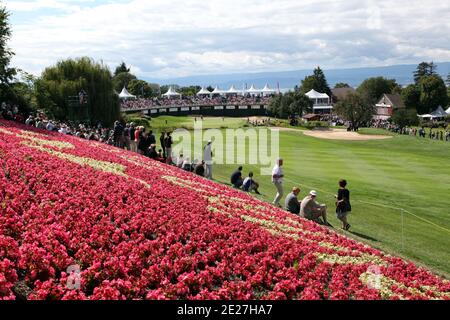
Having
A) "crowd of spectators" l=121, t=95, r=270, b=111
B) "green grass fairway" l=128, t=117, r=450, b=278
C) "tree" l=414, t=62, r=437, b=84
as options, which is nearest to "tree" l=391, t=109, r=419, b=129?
"crowd of spectators" l=121, t=95, r=270, b=111

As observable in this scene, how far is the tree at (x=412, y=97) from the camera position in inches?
4855

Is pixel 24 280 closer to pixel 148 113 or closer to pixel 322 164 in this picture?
pixel 322 164

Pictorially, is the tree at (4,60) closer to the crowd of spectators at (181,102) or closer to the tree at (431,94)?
the crowd of spectators at (181,102)

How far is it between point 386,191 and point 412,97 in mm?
103756

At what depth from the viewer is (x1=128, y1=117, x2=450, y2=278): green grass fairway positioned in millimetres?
17797

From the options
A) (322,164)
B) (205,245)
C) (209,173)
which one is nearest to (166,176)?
(209,173)

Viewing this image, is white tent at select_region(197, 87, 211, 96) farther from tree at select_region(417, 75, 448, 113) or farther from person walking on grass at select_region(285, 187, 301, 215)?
person walking on grass at select_region(285, 187, 301, 215)

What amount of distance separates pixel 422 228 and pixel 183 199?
384 inches

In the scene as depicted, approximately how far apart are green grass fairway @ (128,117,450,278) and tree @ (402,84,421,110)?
76.0 meters

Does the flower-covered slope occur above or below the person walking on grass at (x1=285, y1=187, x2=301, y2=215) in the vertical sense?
above

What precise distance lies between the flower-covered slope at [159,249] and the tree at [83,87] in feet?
164

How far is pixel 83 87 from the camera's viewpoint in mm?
66250

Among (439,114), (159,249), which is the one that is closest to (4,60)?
(159,249)

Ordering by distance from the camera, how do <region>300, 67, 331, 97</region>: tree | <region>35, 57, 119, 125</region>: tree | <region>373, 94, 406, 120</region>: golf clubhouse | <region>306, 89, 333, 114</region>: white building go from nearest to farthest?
<region>35, 57, 119, 125</region>: tree, <region>306, 89, 333, 114</region>: white building, <region>373, 94, 406, 120</region>: golf clubhouse, <region>300, 67, 331, 97</region>: tree
